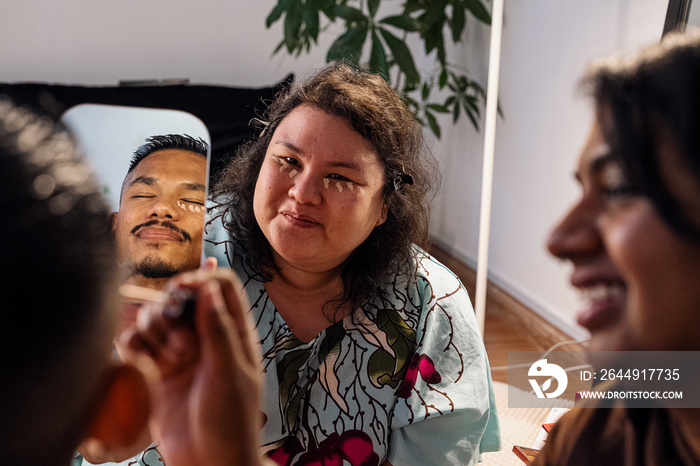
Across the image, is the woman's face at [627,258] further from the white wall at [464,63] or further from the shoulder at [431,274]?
the white wall at [464,63]

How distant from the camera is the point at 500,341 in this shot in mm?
1628

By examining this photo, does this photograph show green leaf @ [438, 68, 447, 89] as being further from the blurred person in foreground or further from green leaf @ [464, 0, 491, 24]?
the blurred person in foreground

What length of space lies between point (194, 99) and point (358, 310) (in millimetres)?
1340

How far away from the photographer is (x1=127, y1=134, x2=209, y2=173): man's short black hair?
0.38 meters

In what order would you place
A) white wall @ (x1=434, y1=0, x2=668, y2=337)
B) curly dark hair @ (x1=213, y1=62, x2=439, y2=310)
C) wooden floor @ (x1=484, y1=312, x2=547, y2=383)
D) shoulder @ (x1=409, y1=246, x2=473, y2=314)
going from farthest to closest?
wooden floor @ (x1=484, y1=312, x2=547, y2=383), white wall @ (x1=434, y1=0, x2=668, y2=337), shoulder @ (x1=409, y1=246, x2=473, y2=314), curly dark hair @ (x1=213, y1=62, x2=439, y2=310)

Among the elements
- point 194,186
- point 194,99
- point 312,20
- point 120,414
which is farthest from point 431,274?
point 194,99

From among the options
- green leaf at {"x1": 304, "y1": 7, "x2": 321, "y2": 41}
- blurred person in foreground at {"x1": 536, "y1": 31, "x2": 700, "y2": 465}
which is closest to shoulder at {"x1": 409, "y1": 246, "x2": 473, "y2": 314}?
blurred person in foreground at {"x1": 536, "y1": 31, "x2": 700, "y2": 465}

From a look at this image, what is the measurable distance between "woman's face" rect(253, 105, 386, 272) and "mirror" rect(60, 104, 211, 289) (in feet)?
0.83

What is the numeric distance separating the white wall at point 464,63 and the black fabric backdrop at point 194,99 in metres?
0.27

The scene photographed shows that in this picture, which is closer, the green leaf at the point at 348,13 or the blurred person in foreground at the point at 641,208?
the blurred person in foreground at the point at 641,208

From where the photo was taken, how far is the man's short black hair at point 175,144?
38cm

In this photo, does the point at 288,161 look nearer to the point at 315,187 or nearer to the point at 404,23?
the point at 315,187

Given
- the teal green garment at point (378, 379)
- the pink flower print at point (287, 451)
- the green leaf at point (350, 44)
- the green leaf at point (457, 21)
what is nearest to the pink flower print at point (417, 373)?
the teal green garment at point (378, 379)

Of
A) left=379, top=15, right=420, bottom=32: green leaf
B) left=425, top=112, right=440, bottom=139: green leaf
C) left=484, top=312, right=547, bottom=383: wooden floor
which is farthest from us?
left=425, top=112, right=440, bottom=139: green leaf
